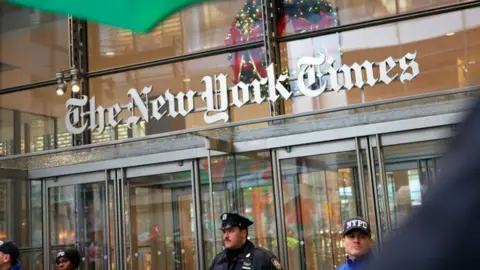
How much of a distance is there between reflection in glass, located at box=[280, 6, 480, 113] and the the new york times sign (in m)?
0.08

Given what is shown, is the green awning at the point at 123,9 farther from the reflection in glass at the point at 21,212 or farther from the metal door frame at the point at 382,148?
the reflection in glass at the point at 21,212

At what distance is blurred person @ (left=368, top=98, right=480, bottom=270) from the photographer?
0.65 metres

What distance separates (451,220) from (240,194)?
7833 millimetres

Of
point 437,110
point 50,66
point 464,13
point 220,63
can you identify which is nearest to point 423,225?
point 437,110

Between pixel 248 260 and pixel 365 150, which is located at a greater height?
pixel 365 150

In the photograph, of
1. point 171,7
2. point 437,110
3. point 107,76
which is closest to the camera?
point 171,7

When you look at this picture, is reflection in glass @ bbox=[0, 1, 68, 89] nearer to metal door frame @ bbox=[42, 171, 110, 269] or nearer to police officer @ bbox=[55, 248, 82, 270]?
metal door frame @ bbox=[42, 171, 110, 269]

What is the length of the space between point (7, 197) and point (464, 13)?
7.31 meters

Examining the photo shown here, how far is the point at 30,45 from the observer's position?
11.0 m

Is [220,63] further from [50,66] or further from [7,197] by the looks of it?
[7,197]

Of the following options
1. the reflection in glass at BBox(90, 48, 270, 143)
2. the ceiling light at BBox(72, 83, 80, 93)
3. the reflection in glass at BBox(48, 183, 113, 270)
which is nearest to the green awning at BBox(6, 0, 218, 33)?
the reflection in glass at BBox(90, 48, 270, 143)

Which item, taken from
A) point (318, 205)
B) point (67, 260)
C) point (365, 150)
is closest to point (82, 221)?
point (67, 260)

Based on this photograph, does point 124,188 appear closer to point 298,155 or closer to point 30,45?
point 298,155

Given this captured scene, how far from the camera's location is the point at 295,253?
8.12m
